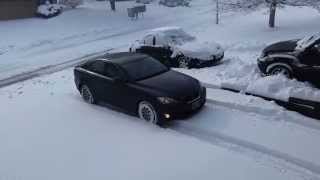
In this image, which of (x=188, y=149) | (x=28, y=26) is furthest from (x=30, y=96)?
(x=28, y=26)

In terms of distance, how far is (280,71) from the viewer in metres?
11.6

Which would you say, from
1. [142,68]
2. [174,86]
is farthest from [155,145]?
[142,68]

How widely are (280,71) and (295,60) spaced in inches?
25.3

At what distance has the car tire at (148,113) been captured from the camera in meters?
9.52

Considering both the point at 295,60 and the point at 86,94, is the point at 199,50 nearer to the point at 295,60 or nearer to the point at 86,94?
the point at 295,60

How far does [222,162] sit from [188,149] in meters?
0.87

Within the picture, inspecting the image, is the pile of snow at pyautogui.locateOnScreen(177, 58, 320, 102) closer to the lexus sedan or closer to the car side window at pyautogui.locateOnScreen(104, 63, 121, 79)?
the lexus sedan

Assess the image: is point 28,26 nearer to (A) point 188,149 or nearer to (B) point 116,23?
(B) point 116,23

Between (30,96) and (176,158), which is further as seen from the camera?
(30,96)

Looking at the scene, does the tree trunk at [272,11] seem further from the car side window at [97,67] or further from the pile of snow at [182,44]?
the car side window at [97,67]

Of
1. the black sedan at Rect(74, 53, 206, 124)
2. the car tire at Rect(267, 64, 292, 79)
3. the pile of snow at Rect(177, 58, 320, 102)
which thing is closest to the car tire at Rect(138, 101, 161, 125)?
the black sedan at Rect(74, 53, 206, 124)

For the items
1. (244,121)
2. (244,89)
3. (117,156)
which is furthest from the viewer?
(244,89)

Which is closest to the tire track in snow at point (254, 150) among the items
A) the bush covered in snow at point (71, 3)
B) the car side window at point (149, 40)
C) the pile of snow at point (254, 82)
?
the pile of snow at point (254, 82)

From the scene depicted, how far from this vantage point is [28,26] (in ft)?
91.8
